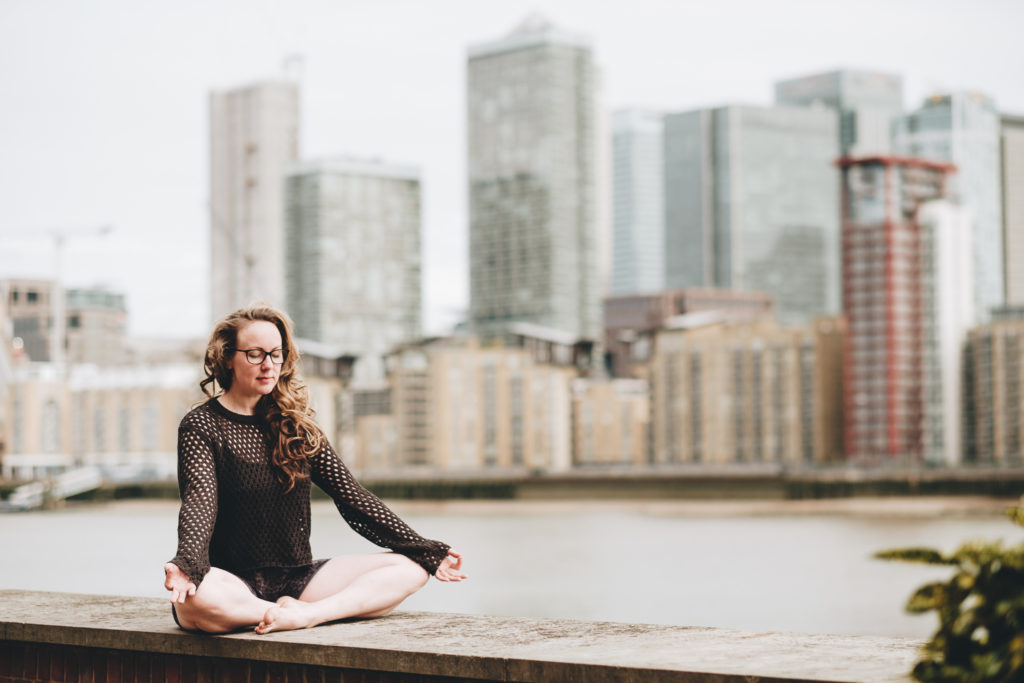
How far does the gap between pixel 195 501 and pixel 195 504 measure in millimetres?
15

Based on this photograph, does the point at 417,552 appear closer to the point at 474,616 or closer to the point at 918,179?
the point at 474,616

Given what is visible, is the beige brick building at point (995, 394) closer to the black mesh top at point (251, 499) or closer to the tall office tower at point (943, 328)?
the tall office tower at point (943, 328)

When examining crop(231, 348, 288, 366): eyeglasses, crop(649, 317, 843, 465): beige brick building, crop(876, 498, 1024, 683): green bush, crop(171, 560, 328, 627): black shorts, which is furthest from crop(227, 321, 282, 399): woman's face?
Result: crop(649, 317, 843, 465): beige brick building

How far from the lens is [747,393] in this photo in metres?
140

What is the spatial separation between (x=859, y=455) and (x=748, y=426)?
1223cm

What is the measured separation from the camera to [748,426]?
140 meters

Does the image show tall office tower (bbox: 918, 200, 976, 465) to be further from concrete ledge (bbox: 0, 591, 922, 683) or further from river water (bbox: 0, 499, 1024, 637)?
concrete ledge (bbox: 0, 591, 922, 683)

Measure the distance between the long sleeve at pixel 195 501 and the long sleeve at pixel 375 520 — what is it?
45cm

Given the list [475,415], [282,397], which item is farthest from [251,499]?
[475,415]

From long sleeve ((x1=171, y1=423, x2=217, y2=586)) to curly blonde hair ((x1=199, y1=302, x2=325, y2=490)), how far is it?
250 millimetres

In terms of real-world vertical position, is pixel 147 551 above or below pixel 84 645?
below

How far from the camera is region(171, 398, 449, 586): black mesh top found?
5.06m

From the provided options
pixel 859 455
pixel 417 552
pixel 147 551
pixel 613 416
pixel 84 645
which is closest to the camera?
pixel 84 645


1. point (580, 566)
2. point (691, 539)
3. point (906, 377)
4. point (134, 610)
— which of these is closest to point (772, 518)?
point (691, 539)
